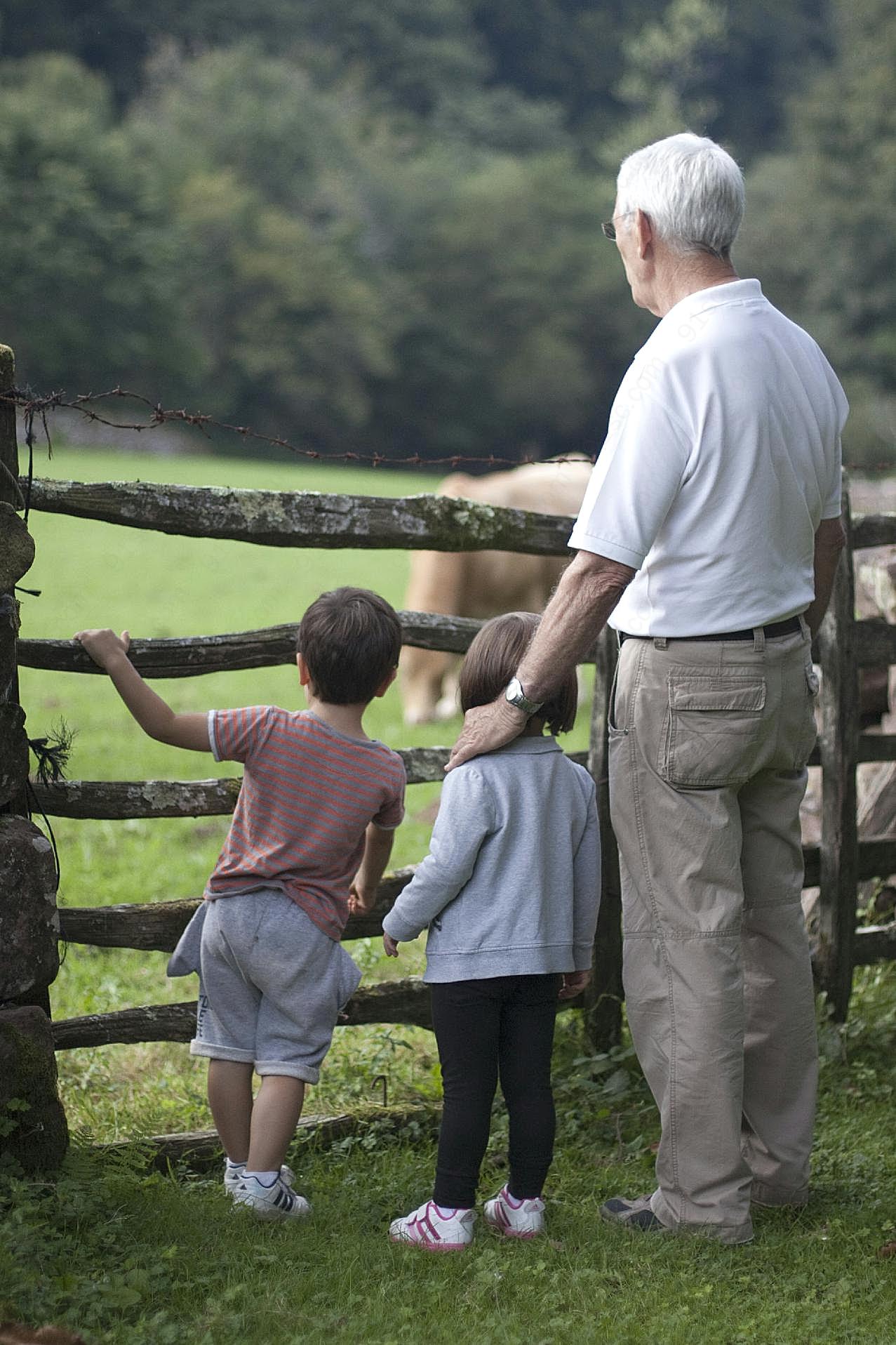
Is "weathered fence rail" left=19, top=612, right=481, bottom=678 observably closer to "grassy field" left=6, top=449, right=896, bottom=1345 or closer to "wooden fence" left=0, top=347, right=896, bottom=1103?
"wooden fence" left=0, top=347, right=896, bottom=1103

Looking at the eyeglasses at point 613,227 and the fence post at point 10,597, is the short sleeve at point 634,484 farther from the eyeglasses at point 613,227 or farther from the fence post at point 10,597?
the fence post at point 10,597

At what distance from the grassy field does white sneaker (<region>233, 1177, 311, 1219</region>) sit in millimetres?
48

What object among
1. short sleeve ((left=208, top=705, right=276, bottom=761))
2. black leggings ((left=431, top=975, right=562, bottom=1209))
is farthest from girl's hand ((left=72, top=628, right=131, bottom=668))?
black leggings ((left=431, top=975, right=562, bottom=1209))

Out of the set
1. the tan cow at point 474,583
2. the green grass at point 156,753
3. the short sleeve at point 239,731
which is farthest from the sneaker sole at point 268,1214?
the tan cow at point 474,583

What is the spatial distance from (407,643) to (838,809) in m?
1.66

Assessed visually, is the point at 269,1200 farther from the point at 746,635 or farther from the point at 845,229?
the point at 845,229

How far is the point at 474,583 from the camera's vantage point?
11930mm

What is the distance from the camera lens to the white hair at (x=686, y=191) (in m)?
3.08

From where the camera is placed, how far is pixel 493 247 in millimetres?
69250

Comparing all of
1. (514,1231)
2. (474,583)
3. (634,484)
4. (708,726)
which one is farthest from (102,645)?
(474,583)

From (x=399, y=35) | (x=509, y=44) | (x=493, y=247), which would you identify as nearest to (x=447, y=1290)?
(x=493, y=247)

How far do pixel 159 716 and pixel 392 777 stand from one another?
1.77ft

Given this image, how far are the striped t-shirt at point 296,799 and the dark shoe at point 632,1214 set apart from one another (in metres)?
0.91

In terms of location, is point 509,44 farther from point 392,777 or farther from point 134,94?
point 392,777
